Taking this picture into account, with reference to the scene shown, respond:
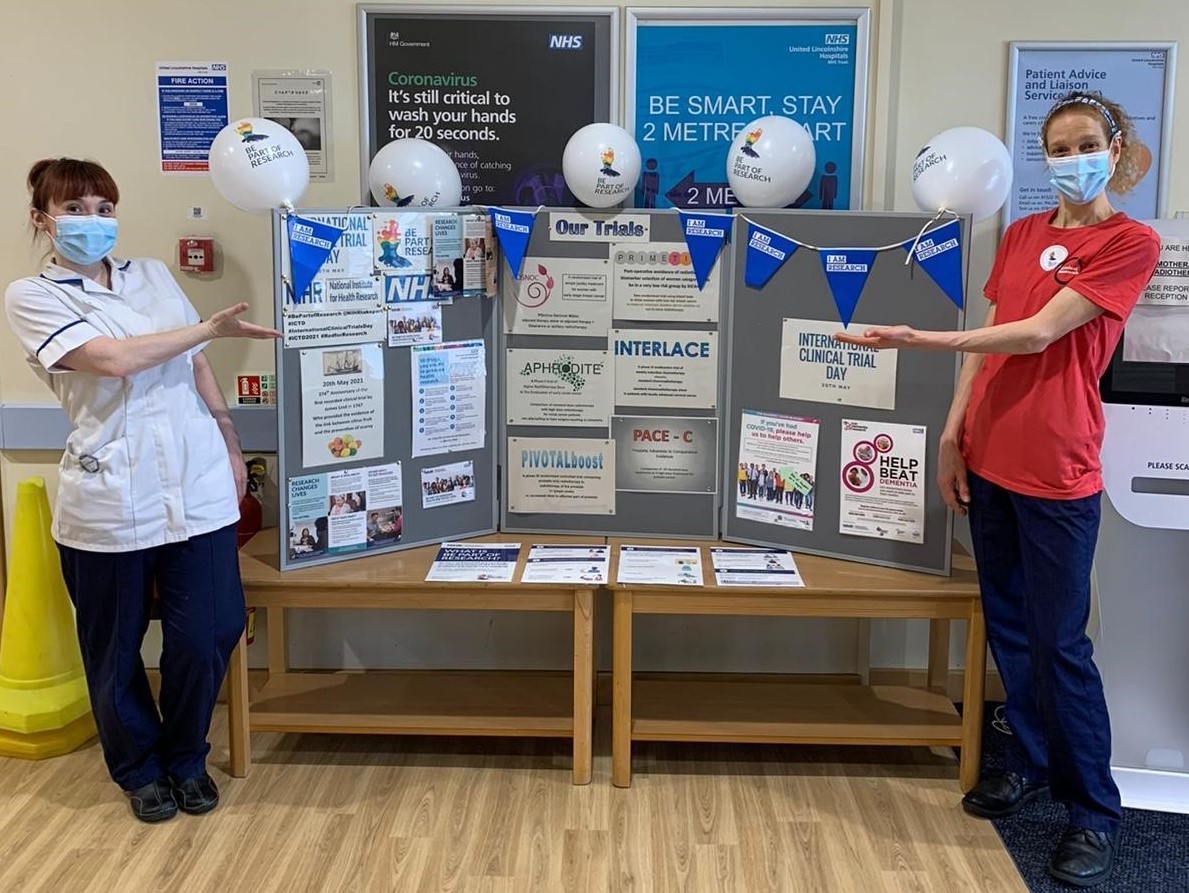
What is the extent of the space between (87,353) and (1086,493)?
2143 millimetres

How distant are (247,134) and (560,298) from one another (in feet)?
2.86

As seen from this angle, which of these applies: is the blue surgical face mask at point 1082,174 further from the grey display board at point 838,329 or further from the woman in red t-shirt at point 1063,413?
the grey display board at point 838,329

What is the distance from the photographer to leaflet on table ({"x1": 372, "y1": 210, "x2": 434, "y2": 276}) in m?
2.69

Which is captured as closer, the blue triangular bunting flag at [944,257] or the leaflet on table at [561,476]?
the blue triangular bunting flag at [944,257]

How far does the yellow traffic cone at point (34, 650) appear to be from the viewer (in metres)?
2.85

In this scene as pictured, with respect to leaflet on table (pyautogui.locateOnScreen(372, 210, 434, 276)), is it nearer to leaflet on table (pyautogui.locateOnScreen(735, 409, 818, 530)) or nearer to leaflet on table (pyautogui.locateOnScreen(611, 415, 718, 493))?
leaflet on table (pyautogui.locateOnScreen(611, 415, 718, 493))

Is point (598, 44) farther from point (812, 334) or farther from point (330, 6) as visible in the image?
point (812, 334)

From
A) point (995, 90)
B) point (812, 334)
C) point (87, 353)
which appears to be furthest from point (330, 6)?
point (995, 90)

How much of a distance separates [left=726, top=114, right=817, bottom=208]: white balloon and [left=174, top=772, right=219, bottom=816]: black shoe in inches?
78.7

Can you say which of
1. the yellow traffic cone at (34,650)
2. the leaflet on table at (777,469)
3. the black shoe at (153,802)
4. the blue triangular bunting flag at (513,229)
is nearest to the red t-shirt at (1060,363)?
the leaflet on table at (777,469)

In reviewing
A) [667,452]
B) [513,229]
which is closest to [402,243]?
[513,229]

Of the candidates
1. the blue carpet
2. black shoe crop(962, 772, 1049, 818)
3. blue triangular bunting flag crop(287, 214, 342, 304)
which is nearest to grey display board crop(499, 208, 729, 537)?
blue triangular bunting flag crop(287, 214, 342, 304)

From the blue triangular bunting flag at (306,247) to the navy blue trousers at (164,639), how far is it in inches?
24.8

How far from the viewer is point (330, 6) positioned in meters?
2.97
